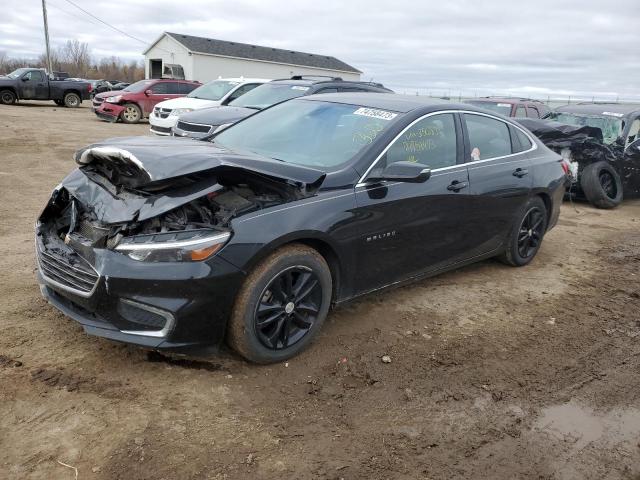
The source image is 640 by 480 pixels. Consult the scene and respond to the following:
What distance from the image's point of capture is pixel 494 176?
16.4ft

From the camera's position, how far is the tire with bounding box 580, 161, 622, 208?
947 centimetres

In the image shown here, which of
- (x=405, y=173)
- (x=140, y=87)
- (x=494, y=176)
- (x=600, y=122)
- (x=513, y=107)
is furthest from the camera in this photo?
(x=140, y=87)

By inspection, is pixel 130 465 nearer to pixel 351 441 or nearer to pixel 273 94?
pixel 351 441

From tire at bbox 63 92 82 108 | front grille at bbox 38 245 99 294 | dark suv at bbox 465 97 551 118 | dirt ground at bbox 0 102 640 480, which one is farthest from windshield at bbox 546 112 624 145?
tire at bbox 63 92 82 108

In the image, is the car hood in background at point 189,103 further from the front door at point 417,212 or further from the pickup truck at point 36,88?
the pickup truck at point 36,88

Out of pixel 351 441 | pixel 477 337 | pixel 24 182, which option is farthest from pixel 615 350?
pixel 24 182

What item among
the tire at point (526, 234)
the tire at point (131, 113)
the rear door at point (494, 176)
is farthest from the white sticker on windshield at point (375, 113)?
the tire at point (131, 113)

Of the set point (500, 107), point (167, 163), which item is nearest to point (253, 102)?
point (500, 107)

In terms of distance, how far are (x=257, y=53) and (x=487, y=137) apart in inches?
1734

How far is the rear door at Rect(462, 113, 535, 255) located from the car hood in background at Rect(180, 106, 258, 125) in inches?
223

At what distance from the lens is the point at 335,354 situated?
12.4 feet

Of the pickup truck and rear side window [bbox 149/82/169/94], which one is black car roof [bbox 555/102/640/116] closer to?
rear side window [bbox 149/82/169/94]

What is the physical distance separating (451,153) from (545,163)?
166cm

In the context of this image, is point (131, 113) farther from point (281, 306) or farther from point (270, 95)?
point (281, 306)
